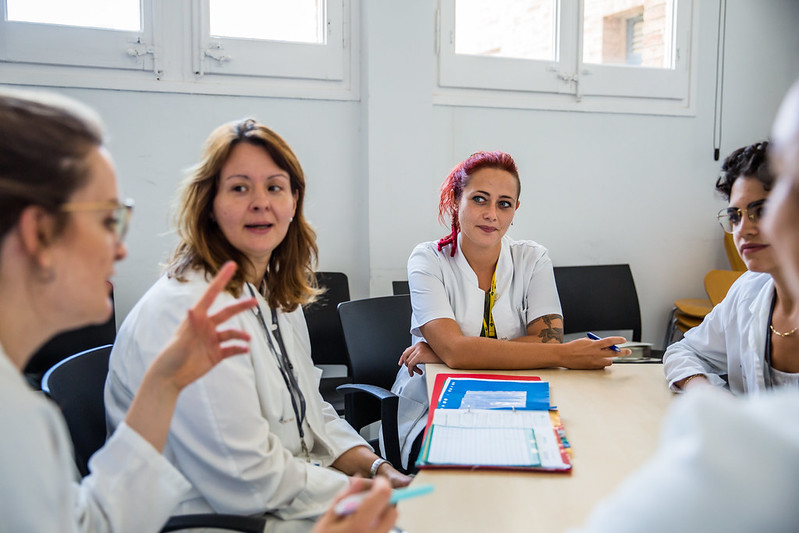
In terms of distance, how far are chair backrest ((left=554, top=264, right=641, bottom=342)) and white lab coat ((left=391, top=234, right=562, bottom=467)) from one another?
1.04 m

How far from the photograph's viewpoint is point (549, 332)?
7.88 ft

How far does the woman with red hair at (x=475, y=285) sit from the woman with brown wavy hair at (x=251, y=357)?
47cm

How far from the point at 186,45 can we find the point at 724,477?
3.07 meters

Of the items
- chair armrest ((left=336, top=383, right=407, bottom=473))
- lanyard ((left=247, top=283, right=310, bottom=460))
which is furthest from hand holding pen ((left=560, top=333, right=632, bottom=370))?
lanyard ((left=247, top=283, right=310, bottom=460))

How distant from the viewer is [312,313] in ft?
10.2

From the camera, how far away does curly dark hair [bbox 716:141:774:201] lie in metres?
1.68

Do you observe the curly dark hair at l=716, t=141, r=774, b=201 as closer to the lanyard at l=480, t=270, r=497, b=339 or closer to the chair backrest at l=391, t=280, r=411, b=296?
the lanyard at l=480, t=270, r=497, b=339

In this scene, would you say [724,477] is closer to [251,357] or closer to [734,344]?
[251,357]

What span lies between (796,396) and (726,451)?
14cm

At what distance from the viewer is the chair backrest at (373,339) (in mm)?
2366

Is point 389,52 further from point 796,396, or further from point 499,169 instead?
point 796,396

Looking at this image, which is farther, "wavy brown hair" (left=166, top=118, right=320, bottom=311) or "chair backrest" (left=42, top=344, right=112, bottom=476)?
"wavy brown hair" (left=166, top=118, right=320, bottom=311)

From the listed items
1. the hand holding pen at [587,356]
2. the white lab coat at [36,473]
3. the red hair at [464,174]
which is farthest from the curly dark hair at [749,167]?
the white lab coat at [36,473]

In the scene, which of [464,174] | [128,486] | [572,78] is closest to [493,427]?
[128,486]
